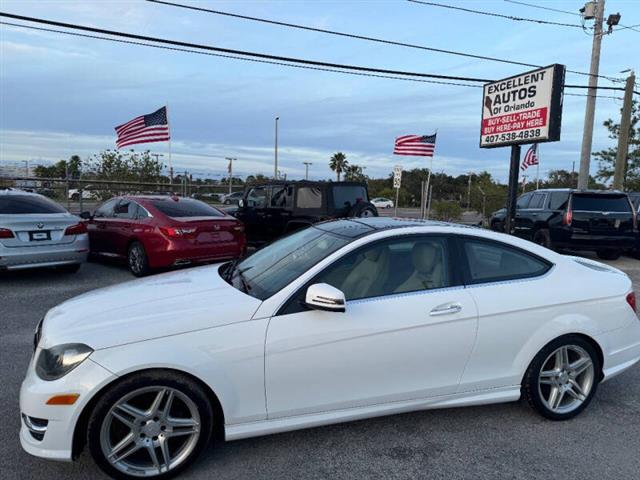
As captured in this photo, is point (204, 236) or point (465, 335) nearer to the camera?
point (465, 335)

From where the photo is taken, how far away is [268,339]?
2.85 meters

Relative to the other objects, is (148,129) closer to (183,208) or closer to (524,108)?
(183,208)

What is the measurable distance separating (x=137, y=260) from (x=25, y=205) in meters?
1.87

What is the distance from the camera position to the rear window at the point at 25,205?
7402 mm

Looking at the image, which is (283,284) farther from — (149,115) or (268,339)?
(149,115)

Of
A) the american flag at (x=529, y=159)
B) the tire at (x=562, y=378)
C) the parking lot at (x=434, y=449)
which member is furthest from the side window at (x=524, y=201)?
the american flag at (x=529, y=159)

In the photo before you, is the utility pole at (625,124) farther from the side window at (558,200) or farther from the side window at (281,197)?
the side window at (281,197)

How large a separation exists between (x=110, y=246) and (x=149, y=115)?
10607mm

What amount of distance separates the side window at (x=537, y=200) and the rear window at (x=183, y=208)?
837cm

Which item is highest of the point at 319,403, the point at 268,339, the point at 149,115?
the point at 149,115

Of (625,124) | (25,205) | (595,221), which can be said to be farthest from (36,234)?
(625,124)

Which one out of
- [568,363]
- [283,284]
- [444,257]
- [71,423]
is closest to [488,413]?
[568,363]

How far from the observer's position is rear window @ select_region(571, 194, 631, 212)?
442 inches

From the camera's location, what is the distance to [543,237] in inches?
479
